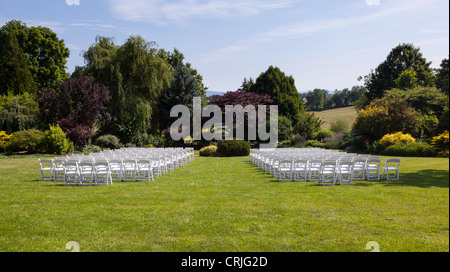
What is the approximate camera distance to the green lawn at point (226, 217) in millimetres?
4684

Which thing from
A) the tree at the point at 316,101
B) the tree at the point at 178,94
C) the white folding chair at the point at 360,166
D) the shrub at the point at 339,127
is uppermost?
the tree at the point at 316,101

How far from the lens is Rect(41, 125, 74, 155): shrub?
72.5 ft

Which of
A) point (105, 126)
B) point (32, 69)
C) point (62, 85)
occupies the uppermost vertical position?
point (32, 69)

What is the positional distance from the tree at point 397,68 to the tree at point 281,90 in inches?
401

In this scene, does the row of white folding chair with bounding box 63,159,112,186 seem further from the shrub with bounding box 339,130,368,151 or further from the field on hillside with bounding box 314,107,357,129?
the field on hillside with bounding box 314,107,357,129

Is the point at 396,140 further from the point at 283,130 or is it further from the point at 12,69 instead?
the point at 12,69

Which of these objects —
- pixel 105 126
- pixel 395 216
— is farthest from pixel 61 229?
pixel 105 126

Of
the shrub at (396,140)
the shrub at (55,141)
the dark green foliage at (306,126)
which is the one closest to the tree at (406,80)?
the dark green foliage at (306,126)

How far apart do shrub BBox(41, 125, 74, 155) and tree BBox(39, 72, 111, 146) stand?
1.27m

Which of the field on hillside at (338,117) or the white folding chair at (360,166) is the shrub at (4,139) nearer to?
the white folding chair at (360,166)

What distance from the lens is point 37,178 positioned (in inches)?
490

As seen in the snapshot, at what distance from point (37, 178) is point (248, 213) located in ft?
30.1

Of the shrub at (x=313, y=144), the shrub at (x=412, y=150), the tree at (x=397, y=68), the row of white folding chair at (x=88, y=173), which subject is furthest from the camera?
the tree at (x=397, y=68)
